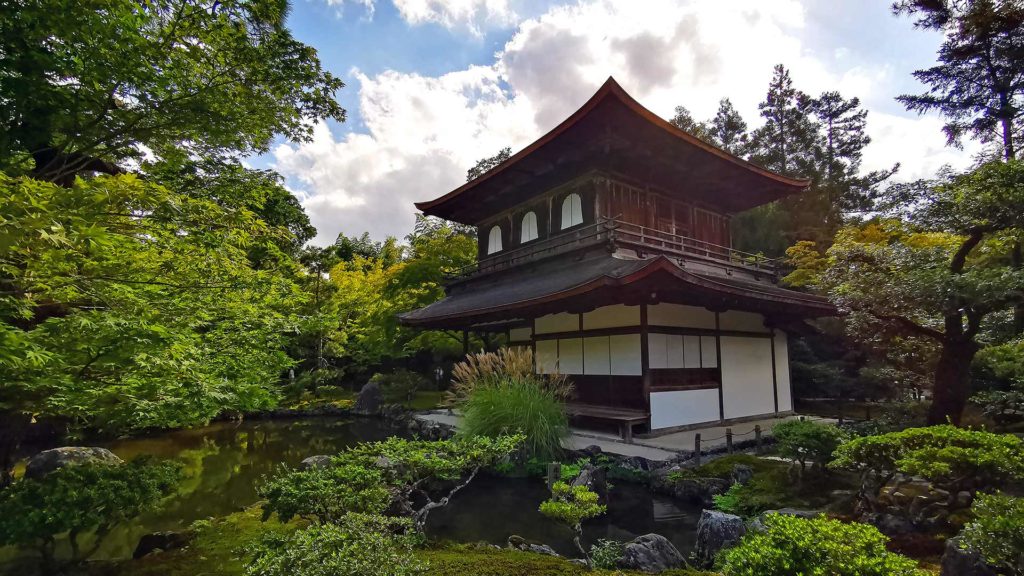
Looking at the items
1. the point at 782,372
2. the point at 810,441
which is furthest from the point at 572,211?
the point at 810,441

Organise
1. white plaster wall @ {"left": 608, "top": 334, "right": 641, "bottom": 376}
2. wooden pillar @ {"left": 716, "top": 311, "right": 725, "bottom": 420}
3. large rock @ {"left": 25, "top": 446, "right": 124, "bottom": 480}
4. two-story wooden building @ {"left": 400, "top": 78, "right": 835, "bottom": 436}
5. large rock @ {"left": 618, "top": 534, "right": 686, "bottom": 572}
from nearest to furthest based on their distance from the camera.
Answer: large rock @ {"left": 618, "top": 534, "right": 686, "bottom": 572} → large rock @ {"left": 25, "top": 446, "right": 124, "bottom": 480} → two-story wooden building @ {"left": 400, "top": 78, "right": 835, "bottom": 436} → white plaster wall @ {"left": 608, "top": 334, "right": 641, "bottom": 376} → wooden pillar @ {"left": 716, "top": 311, "right": 725, "bottom": 420}

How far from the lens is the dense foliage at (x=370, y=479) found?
9.86 feet

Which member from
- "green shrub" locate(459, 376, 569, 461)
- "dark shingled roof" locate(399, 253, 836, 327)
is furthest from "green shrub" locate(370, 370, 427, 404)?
"green shrub" locate(459, 376, 569, 461)

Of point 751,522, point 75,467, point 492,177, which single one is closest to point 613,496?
point 751,522

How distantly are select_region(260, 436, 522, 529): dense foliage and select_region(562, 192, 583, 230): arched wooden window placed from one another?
680 cm

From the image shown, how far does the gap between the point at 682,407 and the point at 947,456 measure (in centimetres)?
510

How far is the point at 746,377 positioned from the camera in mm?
9547

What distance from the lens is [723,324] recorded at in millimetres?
9336

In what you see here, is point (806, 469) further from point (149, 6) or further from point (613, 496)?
point (149, 6)

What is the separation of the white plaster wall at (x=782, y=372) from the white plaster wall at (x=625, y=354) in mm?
4245

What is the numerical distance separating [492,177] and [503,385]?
5.80 m

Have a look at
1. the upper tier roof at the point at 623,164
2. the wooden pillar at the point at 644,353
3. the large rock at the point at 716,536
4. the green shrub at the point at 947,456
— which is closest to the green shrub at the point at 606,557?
the large rock at the point at 716,536

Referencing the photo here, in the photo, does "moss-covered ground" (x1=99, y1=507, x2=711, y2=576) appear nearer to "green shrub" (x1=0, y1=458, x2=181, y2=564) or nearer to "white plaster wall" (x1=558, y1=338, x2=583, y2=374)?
"green shrub" (x1=0, y1=458, x2=181, y2=564)

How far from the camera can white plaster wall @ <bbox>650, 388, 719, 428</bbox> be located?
7922 mm
